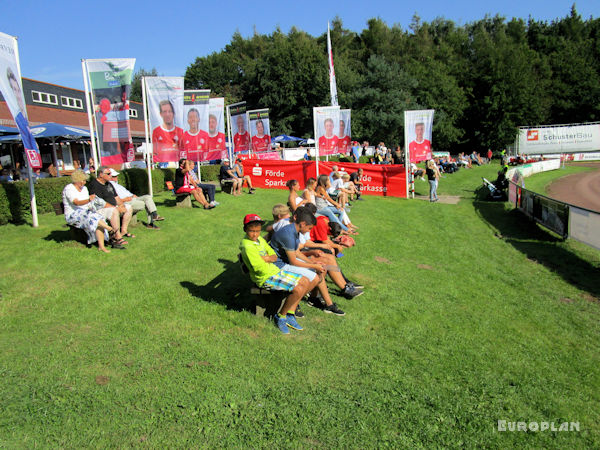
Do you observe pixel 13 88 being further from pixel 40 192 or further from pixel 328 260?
pixel 328 260

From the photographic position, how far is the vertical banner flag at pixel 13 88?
7953mm

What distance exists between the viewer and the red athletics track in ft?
60.4

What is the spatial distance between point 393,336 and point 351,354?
30.0 inches

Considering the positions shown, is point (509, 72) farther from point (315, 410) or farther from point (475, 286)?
point (315, 410)

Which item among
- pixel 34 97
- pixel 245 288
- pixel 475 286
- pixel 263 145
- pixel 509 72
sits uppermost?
pixel 509 72

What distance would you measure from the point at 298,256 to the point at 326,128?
11.8 m

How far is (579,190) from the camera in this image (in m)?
22.2

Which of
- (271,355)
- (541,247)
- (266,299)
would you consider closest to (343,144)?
(541,247)

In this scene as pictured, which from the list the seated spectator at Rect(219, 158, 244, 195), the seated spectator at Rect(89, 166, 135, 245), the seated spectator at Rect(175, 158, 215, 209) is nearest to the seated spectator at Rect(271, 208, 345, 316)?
the seated spectator at Rect(89, 166, 135, 245)

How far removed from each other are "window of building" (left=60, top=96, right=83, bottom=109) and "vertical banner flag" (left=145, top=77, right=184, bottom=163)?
27.1 meters

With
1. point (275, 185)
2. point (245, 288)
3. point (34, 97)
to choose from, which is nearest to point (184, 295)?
point (245, 288)

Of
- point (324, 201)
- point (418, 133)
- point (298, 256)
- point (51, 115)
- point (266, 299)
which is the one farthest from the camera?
point (51, 115)

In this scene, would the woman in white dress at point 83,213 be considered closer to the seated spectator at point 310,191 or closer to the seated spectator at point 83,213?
the seated spectator at point 83,213

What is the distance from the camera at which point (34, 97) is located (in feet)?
98.9
